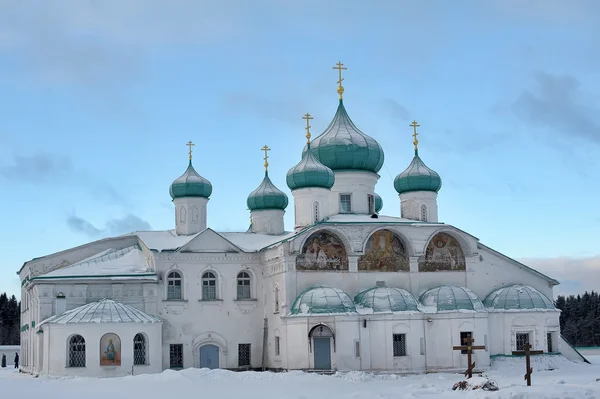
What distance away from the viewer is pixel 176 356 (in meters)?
33.2

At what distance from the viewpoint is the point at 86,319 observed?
30281 mm

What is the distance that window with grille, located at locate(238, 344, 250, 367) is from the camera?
1340 inches

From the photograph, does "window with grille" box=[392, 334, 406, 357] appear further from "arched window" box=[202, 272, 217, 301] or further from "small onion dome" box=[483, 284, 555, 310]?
"arched window" box=[202, 272, 217, 301]

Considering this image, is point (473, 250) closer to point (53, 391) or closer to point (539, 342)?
point (539, 342)

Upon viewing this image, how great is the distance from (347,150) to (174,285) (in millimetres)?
8714

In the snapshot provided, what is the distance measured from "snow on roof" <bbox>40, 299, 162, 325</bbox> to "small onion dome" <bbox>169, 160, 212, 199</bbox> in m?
6.92

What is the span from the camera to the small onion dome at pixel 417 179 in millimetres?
37000

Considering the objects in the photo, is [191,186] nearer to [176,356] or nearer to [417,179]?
[176,356]

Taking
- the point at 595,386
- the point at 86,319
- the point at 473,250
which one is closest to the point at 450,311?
the point at 473,250

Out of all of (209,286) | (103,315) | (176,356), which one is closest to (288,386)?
(103,315)

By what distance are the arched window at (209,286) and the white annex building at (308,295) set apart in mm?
76

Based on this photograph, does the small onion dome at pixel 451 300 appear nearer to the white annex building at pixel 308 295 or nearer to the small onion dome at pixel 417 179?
the white annex building at pixel 308 295

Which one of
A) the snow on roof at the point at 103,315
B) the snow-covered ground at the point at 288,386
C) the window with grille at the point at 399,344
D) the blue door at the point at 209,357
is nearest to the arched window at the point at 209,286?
the blue door at the point at 209,357

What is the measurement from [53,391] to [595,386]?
13.9 meters
